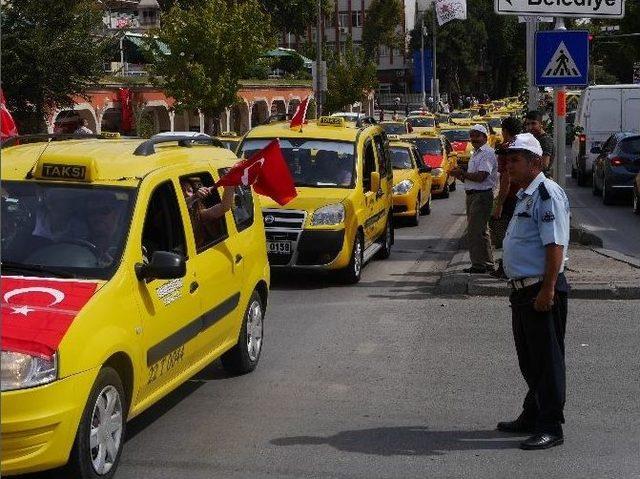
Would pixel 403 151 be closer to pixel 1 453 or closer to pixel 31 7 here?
pixel 31 7

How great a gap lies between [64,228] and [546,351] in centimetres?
276

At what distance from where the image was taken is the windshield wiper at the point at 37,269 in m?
6.38

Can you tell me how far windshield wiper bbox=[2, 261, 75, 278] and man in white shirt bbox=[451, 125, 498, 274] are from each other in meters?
7.74

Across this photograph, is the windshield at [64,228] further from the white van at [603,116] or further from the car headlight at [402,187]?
the white van at [603,116]

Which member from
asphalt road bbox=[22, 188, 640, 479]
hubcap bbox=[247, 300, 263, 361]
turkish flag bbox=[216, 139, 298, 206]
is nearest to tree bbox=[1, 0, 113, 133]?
asphalt road bbox=[22, 188, 640, 479]

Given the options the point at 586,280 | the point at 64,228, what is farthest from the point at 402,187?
the point at 64,228

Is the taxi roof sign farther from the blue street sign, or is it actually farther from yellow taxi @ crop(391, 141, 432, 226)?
yellow taxi @ crop(391, 141, 432, 226)

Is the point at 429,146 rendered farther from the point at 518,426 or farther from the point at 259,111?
the point at 259,111

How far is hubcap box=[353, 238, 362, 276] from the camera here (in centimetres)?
1418

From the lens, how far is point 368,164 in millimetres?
15555

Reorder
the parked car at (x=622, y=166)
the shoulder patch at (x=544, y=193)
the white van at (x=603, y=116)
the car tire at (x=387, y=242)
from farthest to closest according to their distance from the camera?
the white van at (x=603, y=116), the parked car at (x=622, y=166), the car tire at (x=387, y=242), the shoulder patch at (x=544, y=193)

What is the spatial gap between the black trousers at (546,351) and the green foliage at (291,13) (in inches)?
3417

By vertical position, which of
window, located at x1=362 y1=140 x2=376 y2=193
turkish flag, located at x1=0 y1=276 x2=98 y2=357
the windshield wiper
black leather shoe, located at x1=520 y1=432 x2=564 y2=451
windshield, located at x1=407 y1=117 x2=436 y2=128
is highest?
the windshield wiper

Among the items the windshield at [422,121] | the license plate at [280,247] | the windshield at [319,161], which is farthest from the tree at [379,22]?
the license plate at [280,247]
